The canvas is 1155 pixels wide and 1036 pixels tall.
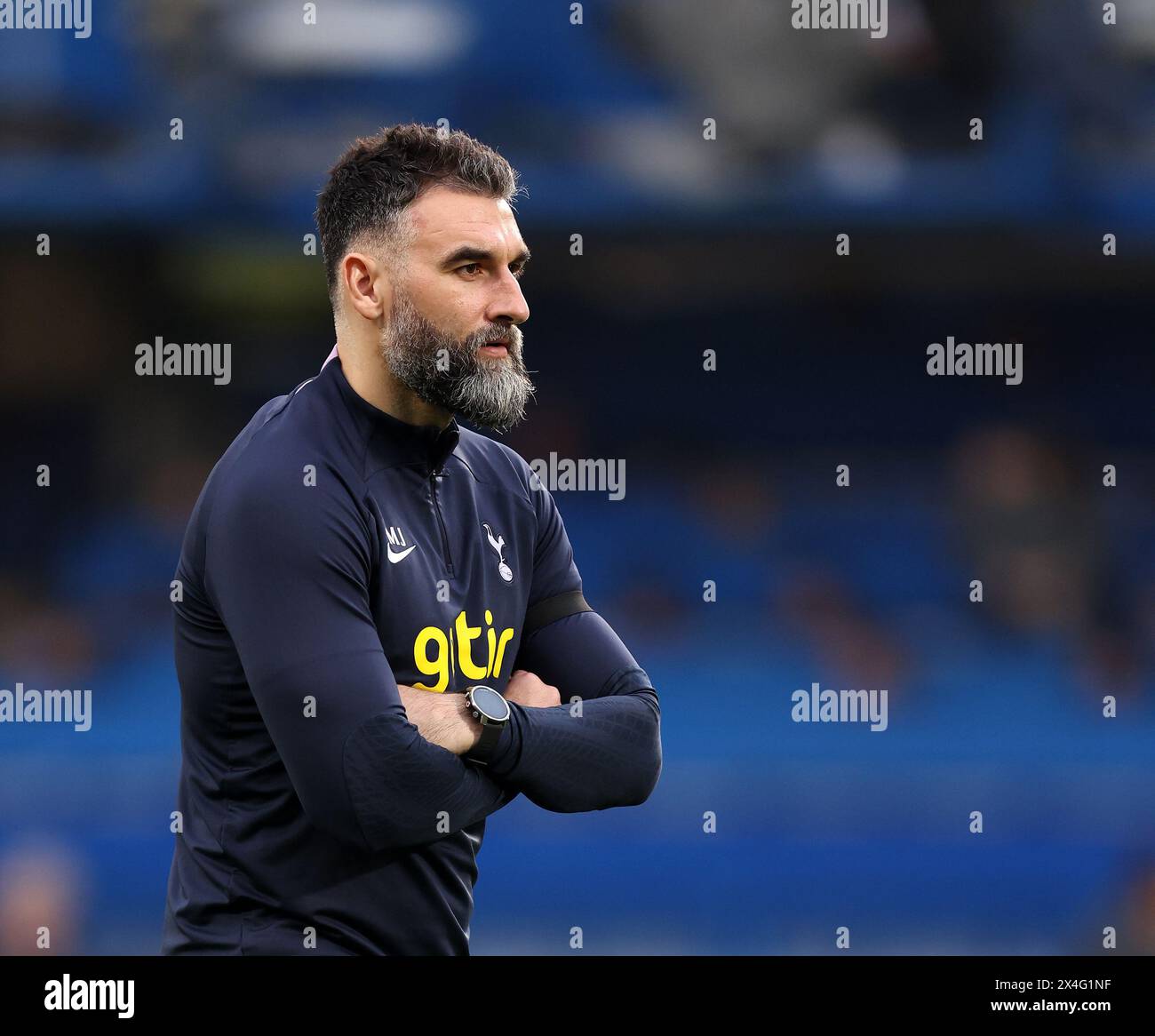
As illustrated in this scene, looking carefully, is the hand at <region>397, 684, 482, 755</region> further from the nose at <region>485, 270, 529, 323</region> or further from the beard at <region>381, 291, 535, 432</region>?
the nose at <region>485, 270, 529, 323</region>

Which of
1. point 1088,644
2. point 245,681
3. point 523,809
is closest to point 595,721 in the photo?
point 245,681

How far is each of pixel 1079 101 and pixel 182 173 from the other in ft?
16.6

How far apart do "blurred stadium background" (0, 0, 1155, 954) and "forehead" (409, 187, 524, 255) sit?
15.9 feet

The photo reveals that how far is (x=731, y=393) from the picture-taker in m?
8.25

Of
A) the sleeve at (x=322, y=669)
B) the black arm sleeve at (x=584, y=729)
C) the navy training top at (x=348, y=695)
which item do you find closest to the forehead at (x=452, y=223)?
the navy training top at (x=348, y=695)

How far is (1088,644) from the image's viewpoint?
26.5 feet

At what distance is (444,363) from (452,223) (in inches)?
10.5

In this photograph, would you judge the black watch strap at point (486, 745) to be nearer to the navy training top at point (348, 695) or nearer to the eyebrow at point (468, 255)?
the navy training top at point (348, 695)

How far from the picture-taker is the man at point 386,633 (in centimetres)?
236

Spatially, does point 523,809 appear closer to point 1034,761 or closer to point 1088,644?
point 1034,761

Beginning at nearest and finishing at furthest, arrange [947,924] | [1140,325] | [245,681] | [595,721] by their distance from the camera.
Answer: [245,681] → [595,721] → [947,924] → [1140,325]

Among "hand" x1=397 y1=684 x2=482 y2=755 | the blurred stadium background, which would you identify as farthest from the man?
the blurred stadium background

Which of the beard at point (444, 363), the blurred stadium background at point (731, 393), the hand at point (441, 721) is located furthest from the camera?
the blurred stadium background at point (731, 393)

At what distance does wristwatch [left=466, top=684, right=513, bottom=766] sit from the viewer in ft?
8.13
